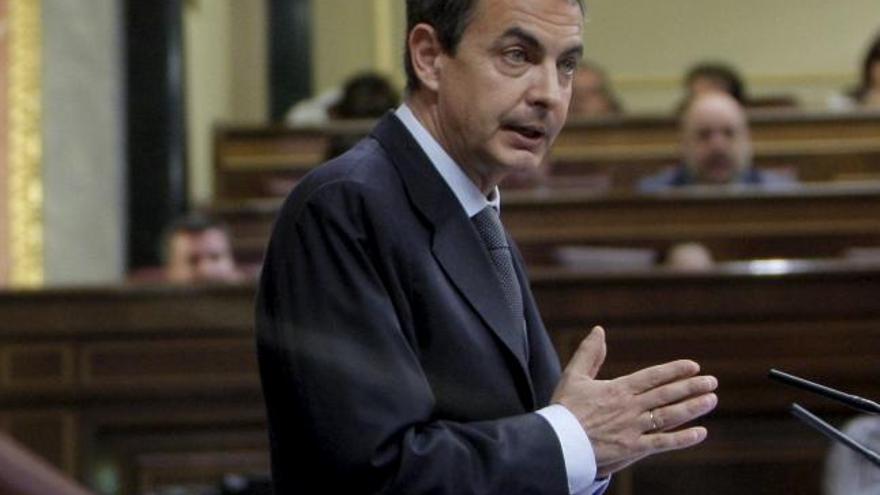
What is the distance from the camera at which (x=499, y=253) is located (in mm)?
1713

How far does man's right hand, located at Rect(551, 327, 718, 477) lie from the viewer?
156 cm

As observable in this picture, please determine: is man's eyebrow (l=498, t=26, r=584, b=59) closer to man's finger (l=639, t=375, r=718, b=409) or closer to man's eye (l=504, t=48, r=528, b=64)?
man's eye (l=504, t=48, r=528, b=64)

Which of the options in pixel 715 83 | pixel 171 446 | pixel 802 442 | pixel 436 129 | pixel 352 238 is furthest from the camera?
pixel 715 83

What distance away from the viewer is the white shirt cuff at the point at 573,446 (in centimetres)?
157

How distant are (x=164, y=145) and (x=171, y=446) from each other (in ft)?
11.8

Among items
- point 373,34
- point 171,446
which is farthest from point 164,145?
point 171,446

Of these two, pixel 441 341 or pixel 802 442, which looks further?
pixel 802 442

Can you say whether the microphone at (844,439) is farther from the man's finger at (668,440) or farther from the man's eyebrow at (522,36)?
the man's eyebrow at (522,36)

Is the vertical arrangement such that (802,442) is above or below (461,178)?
below

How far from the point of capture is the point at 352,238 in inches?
61.1

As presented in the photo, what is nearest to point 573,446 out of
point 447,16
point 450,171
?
point 450,171

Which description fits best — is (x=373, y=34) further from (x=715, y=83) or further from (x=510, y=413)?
(x=510, y=413)

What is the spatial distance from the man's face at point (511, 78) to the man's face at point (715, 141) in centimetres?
450

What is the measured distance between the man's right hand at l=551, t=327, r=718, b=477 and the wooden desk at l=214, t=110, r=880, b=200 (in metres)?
5.85
